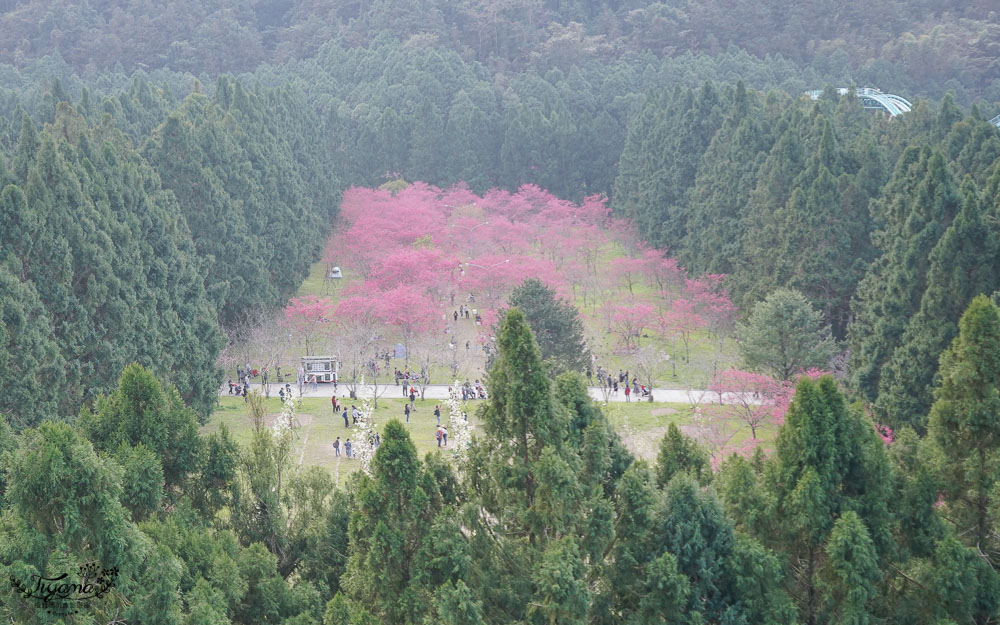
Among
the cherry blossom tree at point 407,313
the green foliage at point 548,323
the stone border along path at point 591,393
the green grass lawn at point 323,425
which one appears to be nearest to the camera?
the green grass lawn at point 323,425

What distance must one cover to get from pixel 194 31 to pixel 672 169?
51.2 m

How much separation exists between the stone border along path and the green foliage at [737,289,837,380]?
2.96m

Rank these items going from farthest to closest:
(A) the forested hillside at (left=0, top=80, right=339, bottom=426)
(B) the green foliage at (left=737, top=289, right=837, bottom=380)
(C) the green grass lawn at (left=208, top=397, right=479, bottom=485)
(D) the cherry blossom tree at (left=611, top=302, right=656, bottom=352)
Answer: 1. (D) the cherry blossom tree at (left=611, top=302, right=656, bottom=352)
2. (B) the green foliage at (left=737, top=289, right=837, bottom=380)
3. (C) the green grass lawn at (left=208, top=397, right=479, bottom=485)
4. (A) the forested hillside at (left=0, top=80, right=339, bottom=426)

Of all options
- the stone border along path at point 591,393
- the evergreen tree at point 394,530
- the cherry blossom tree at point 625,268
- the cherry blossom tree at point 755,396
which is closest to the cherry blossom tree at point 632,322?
the stone border along path at point 591,393

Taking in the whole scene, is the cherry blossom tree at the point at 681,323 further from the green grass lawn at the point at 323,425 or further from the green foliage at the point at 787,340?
the green grass lawn at the point at 323,425

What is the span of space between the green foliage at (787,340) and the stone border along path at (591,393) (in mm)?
2956

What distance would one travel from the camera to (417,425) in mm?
34094

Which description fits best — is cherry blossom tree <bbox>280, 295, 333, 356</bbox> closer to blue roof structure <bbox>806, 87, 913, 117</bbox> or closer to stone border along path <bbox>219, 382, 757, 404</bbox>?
stone border along path <bbox>219, 382, 757, 404</bbox>

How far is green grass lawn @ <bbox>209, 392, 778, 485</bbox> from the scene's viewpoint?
31188 mm

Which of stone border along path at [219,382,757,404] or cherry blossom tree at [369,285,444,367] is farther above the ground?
cherry blossom tree at [369,285,444,367]

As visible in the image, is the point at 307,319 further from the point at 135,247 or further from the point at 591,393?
the point at 591,393

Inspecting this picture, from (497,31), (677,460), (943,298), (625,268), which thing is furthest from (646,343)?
(497,31)

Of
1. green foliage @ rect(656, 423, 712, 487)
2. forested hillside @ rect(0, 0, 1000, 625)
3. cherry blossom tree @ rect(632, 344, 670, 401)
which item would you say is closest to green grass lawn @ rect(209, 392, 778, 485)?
forested hillside @ rect(0, 0, 1000, 625)

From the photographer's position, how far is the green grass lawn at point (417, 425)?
31.2m
